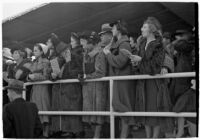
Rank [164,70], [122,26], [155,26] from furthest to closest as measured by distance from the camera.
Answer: [122,26], [155,26], [164,70]

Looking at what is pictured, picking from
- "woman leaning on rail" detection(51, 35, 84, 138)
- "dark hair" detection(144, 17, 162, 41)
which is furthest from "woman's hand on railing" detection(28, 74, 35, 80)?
"dark hair" detection(144, 17, 162, 41)

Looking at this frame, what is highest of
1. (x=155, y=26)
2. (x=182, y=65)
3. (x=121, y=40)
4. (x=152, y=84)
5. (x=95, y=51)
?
(x=155, y=26)

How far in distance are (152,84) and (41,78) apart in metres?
1.42

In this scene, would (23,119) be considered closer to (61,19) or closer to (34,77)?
(34,77)

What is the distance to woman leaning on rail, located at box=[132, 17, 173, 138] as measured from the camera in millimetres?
3711

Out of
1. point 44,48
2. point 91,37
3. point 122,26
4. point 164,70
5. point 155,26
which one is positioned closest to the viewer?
point 164,70

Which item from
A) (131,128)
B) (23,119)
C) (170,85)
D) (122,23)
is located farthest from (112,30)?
(23,119)

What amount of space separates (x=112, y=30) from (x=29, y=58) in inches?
46.1

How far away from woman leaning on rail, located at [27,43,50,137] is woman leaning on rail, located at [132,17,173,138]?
1.16 m

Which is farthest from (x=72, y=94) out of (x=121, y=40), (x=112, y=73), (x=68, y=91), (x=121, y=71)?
(x=121, y=40)

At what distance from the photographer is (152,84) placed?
12.4ft

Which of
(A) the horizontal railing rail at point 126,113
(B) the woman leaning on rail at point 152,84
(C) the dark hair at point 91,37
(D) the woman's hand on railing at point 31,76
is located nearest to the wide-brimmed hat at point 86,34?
(C) the dark hair at point 91,37

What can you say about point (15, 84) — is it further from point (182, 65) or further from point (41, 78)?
point (182, 65)

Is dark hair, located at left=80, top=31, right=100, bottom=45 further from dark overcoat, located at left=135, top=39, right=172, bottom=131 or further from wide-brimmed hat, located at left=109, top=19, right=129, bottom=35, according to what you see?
dark overcoat, located at left=135, top=39, right=172, bottom=131
